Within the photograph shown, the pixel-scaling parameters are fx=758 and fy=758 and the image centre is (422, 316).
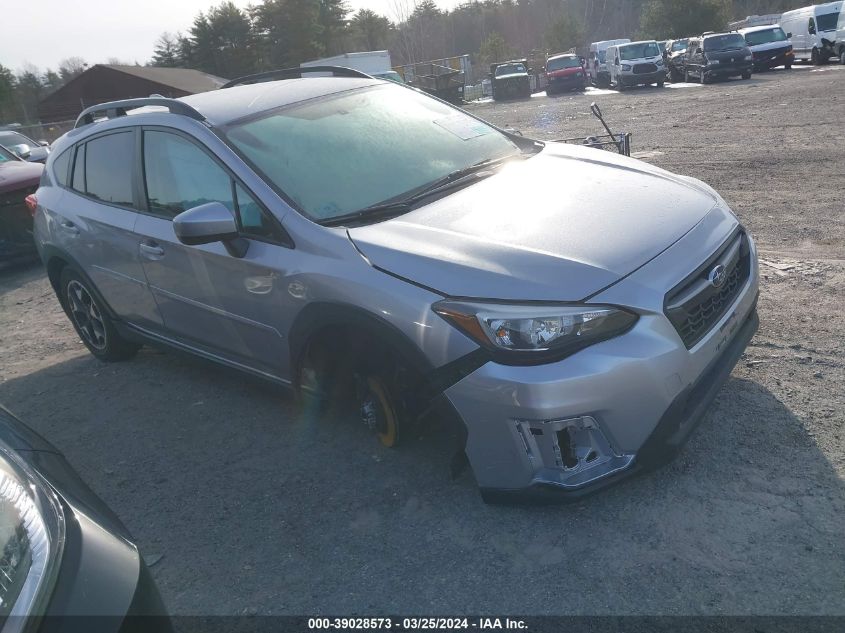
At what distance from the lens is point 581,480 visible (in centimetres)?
290

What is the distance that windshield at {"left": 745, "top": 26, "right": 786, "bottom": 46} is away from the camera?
90.3 ft

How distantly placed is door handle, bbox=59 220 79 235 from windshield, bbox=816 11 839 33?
92.8 feet

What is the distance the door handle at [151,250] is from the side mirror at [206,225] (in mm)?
848

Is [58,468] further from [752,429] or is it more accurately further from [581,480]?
[752,429]

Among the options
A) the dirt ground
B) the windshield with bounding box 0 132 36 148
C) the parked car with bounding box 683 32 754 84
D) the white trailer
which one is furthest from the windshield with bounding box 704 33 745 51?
the dirt ground

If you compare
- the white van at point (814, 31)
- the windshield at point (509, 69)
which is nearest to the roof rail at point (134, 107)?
the white van at point (814, 31)

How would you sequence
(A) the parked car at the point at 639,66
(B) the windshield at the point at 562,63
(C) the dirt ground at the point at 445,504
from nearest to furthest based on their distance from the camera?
(C) the dirt ground at the point at 445,504
(A) the parked car at the point at 639,66
(B) the windshield at the point at 562,63

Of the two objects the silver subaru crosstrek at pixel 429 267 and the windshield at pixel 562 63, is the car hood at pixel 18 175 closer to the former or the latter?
the silver subaru crosstrek at pixel 429 267

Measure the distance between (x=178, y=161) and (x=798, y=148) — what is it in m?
9.17

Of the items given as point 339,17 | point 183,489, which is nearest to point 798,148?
point 183,489

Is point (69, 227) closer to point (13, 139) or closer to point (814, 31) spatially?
point (13, 139)

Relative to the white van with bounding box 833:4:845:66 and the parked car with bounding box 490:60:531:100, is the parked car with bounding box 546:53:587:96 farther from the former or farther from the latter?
the white van with bounding box 833:4:845:66

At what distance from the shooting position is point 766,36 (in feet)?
91.2

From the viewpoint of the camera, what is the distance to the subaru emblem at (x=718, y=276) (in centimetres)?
319
